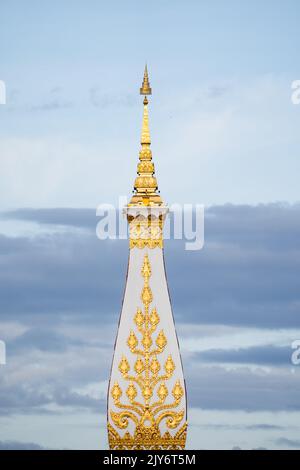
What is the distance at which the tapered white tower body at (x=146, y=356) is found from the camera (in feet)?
297

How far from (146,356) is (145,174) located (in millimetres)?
3775

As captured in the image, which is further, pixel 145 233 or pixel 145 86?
pixel 145 86

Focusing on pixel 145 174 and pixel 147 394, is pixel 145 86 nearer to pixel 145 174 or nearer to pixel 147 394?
pixel 145 174

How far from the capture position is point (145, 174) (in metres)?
90.8

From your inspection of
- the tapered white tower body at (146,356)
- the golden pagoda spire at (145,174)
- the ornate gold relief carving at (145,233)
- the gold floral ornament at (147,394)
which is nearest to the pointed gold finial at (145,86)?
the golden pagoda spire at (145,174)

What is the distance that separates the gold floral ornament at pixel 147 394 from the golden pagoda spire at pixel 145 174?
1.18 meters

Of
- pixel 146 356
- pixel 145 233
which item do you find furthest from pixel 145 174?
pixel 146 356

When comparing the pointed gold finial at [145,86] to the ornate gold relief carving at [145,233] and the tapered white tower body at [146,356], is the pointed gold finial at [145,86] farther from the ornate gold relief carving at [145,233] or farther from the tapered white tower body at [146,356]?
the ornate gold relief carving at [145,233]

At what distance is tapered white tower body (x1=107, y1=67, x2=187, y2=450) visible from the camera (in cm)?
9038

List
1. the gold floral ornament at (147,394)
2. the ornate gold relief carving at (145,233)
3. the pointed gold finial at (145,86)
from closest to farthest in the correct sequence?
1. the gold floral ornament at (147,394)
2. the ornate gold relief carving at (145,233)
3. the pointed gold finial at (145,86)
